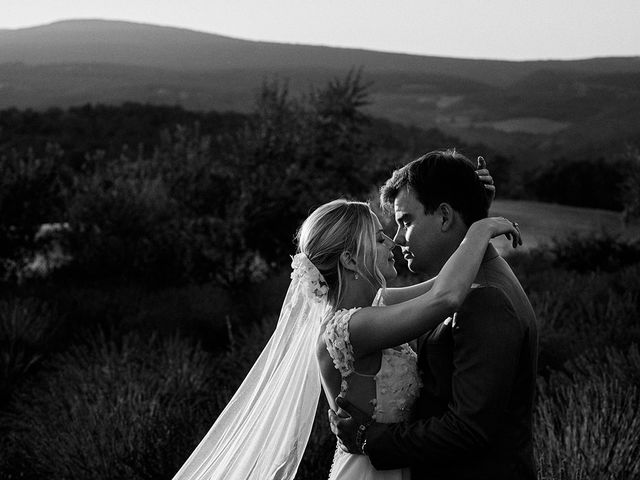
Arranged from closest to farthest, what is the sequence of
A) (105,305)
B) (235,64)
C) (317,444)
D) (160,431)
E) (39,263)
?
(317,444) < (160,431) < (105,305) < (39,263) < (235,64)

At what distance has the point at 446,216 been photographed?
9.73 feet

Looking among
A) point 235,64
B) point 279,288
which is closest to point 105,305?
point 279,288

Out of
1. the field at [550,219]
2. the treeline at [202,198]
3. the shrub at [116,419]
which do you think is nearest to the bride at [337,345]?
the shrub at [116,419]

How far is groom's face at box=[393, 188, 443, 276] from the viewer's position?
2.97m

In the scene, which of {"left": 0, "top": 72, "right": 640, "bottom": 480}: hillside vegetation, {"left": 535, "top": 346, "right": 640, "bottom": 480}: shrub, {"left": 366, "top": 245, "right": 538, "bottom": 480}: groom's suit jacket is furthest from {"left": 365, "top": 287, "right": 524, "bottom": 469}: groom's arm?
{"left": 0, "top": 72, "right": 640, "bottom": 480}: hillside vegetation

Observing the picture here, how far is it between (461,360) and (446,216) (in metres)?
0.51

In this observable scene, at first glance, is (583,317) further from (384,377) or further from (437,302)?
(437,302)

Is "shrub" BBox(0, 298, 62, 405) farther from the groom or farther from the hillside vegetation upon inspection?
the groom

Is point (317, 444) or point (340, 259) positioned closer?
point (340, 259)

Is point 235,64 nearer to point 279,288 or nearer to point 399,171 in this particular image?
point 279,288

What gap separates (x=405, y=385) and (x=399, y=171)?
81 centimetres

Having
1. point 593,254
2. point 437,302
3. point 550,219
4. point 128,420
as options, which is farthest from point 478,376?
point 550,219

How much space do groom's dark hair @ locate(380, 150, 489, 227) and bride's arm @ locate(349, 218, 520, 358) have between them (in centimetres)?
11

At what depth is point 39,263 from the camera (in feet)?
55.4
